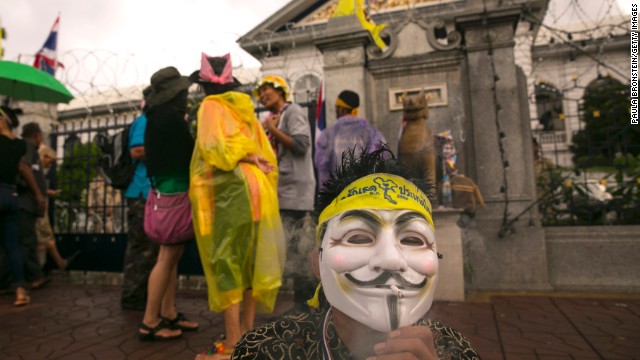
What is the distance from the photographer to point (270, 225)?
8.77 feet

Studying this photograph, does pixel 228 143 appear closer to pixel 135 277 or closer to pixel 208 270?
pixel 208 270

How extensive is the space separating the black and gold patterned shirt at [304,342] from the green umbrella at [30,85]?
203 inches

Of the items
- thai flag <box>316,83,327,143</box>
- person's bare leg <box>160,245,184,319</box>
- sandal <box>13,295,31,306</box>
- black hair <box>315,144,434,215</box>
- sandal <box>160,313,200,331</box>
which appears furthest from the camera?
thai flag <box>316,83,327,143</box>

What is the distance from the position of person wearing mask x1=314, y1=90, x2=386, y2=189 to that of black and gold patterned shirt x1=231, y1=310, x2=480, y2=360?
2305 millimetres

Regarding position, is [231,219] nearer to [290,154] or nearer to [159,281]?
[159,281]

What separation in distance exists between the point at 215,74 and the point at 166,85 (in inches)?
20.0

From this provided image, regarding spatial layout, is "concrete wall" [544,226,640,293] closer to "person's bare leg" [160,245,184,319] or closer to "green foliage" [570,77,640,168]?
"green foliage" [570,77,640,168]

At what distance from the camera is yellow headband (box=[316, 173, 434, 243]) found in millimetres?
1192

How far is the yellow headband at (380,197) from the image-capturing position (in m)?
1.19

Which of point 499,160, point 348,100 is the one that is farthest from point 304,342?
point 499,160

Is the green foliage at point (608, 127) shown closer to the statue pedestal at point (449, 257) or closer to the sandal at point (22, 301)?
the statue pedestal at point (449, 257)

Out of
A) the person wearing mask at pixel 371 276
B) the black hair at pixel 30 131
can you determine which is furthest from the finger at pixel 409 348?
the black hair at pixel 30 131

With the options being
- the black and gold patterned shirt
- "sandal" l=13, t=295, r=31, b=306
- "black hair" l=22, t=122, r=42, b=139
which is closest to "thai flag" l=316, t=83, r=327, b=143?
"black hair" l=22, t=122, r=42, b=139

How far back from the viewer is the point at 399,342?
0.97m
